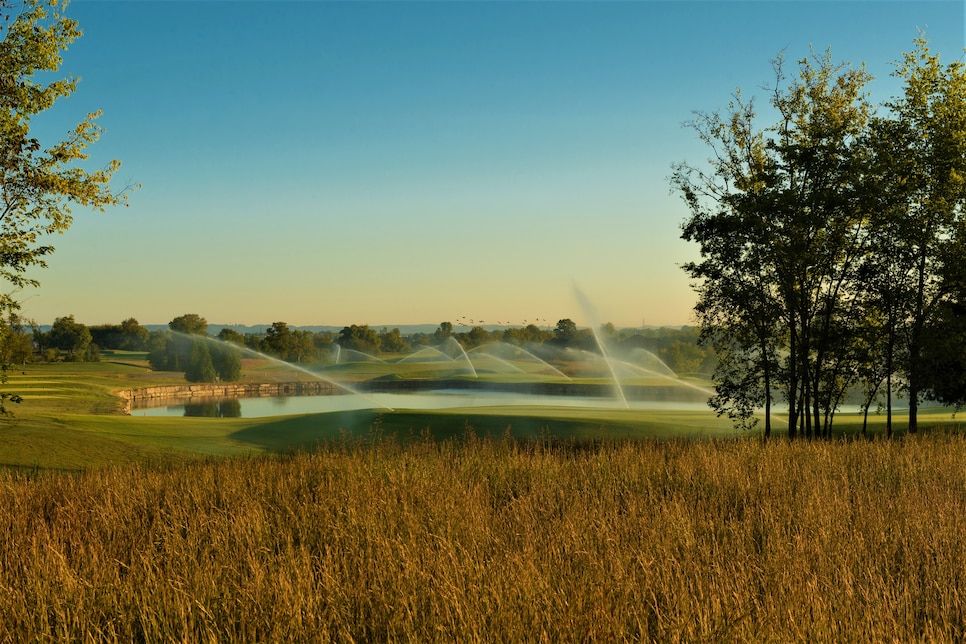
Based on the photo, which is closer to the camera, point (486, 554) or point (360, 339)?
point (486, 554)

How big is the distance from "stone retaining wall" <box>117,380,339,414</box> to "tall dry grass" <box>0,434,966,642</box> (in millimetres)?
57185

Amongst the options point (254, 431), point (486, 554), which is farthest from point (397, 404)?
point (486, 554)

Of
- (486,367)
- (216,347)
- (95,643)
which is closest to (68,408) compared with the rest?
(216,347)

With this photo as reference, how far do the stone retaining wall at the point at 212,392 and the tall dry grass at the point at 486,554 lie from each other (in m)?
57.2

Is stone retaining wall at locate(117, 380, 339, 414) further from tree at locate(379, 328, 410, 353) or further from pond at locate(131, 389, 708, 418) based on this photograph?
tree at locate(379, 328, 410, 353)

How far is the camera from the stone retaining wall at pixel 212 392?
69925 millimetres

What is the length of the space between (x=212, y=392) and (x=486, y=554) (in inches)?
3244

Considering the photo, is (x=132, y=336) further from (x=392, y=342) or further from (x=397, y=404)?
(x=397, y=404)

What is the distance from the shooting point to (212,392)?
82.9 meters

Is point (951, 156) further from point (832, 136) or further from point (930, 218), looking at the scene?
point (832, 136)

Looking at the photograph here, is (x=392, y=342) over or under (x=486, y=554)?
over

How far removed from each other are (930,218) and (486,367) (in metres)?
96.0

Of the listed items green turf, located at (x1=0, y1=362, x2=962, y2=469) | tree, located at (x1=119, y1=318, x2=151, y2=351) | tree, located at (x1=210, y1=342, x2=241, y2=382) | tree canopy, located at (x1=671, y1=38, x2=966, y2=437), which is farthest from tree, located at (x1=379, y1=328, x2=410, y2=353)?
tree canopy, located at (x1=671, y1=38, x2=966, y2=437)

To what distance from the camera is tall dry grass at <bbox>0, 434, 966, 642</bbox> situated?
537 centimetres
